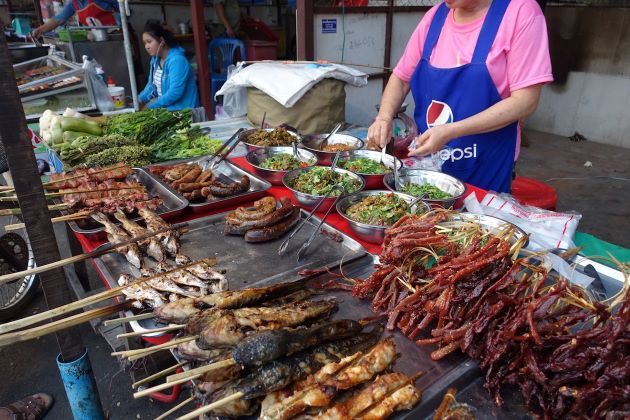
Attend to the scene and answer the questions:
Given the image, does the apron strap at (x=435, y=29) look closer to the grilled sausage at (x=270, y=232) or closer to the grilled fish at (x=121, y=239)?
the grilled sausage at (x=270, y=232)

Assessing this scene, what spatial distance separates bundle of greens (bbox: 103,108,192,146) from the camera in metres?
4.59

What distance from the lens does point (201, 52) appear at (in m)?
7.75

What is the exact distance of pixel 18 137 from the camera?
1546 millimetres

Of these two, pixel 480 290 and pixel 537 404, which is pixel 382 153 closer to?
pixel 480 290

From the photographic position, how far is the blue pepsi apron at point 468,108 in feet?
11.0

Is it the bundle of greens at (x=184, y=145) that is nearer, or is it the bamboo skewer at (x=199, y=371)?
the bamboo skewer at (x=199, y=371)

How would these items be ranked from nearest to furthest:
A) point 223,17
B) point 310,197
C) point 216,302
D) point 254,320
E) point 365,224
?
point 254,320 → point 216,302 → point 365,224 → point 310,197 → point 223,17

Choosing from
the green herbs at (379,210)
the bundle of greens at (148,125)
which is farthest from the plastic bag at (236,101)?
the green herbs at (379,210)

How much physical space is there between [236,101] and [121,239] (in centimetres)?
391

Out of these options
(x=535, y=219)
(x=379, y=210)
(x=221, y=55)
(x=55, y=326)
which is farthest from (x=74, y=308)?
(x=221, y=55)

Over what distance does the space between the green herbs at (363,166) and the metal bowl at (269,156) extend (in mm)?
304

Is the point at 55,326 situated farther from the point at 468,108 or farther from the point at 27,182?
the point at 468,108

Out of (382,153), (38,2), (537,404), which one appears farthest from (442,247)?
(38,2)

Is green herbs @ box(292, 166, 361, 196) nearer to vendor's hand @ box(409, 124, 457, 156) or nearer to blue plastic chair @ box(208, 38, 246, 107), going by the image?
vendor's hand @ box(409, 124, 457, 156)
